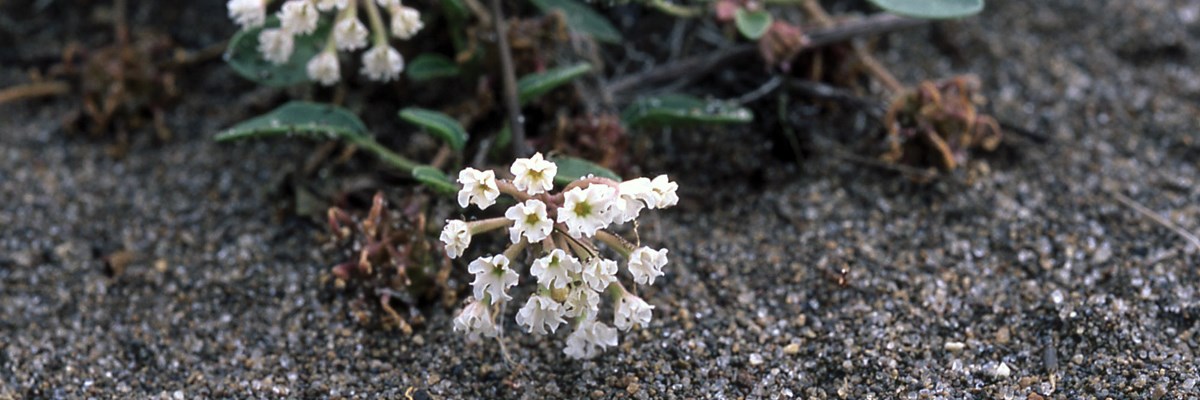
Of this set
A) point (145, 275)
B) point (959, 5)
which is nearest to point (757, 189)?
point (959, 5)

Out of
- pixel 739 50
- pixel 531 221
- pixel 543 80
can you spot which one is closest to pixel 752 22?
pixel 739 50

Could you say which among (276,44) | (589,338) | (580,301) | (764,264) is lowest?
(764,264)

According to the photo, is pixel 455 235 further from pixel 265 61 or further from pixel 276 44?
pixel 265 61

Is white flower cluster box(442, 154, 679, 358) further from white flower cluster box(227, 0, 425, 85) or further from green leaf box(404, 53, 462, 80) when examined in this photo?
green leaf box(404, 53, 462, 80)

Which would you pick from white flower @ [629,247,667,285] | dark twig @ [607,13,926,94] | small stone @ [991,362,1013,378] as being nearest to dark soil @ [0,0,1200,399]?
small stone @ [991,362,1013,378]

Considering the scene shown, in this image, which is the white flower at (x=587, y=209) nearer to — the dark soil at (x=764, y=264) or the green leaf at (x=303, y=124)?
the dark soil at (x=764, y=264)

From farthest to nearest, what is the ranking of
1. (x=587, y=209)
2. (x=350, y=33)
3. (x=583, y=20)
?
(x=583, y=20) → (x=350, y=33) → (x=587, y=209)
